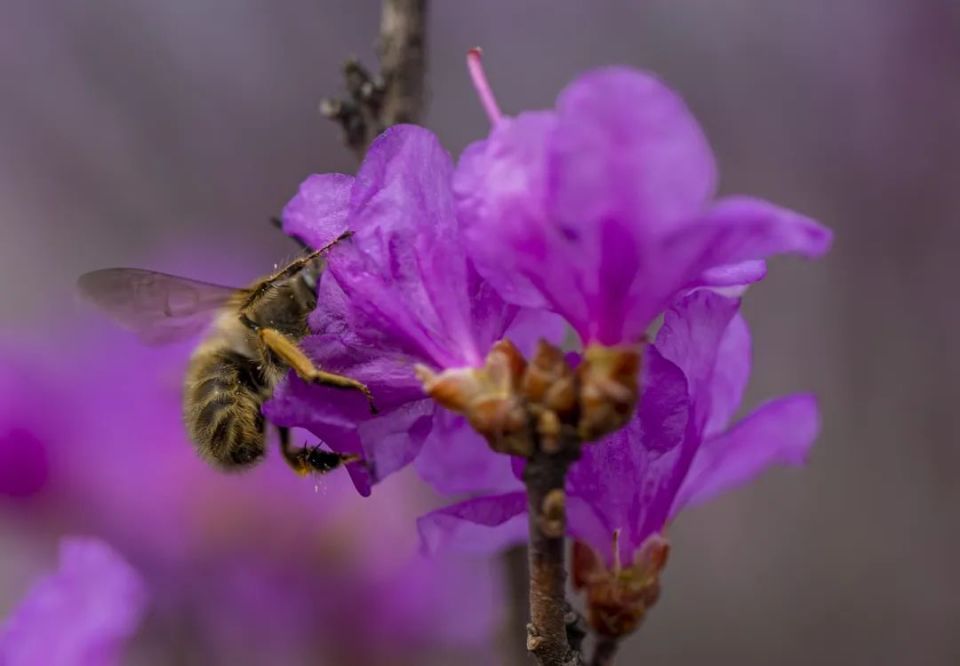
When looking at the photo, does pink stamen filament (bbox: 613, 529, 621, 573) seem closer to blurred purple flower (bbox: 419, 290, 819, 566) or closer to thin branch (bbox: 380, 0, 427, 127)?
blurred purple flower (bbox: 419, 290, 819, 566)

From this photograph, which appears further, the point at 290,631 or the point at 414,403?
the point at 290,631

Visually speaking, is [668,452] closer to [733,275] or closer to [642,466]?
[642,466]

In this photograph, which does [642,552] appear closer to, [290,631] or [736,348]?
[736,348]

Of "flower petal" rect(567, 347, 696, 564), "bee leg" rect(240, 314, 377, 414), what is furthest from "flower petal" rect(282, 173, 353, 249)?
"flower petal" rect(567, 347, 696, 564)

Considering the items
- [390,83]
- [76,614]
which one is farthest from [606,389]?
[76,614]

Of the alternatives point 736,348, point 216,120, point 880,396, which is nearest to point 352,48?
point 216,120

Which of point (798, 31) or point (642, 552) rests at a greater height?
point (798, 31)

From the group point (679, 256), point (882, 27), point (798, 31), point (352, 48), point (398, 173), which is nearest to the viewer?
point (679, 256)

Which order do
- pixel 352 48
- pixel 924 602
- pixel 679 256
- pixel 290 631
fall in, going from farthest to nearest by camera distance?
pixel 352 48 → pixel 924 602 → pixel 290 631 → pixel 679 256
